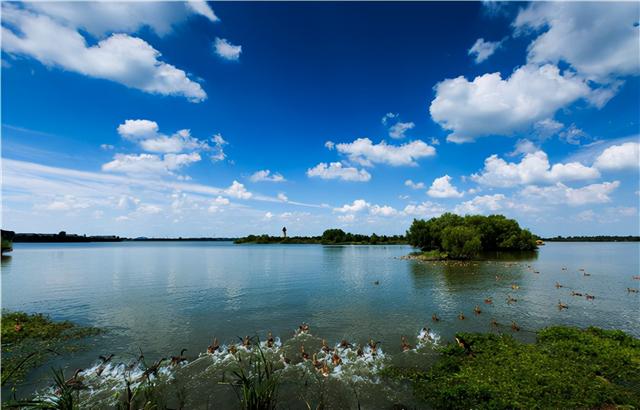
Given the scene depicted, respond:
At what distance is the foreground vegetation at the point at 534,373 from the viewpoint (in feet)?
49.5

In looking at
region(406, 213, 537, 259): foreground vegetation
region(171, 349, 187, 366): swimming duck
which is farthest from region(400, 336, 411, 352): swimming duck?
region(406, 213, 537, 259): foreground vegetation

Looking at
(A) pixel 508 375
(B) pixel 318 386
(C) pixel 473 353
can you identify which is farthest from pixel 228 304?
(A) pixel 508 375

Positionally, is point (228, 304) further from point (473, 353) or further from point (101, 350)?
point (473, 353)

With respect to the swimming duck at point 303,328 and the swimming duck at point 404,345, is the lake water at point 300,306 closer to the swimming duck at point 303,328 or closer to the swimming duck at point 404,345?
the swimming duck at point 404,345

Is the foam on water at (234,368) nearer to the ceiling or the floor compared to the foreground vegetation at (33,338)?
nearer to the floor

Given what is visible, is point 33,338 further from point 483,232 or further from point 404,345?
point 483,232

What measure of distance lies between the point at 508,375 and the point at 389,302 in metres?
22.2

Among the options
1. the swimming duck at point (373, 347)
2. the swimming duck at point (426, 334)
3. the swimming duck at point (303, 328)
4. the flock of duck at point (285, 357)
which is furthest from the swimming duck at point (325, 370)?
the swimming duck at point (426, 334)

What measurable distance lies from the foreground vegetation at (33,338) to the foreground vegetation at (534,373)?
23.6 m

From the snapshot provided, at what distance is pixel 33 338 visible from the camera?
2550 cm

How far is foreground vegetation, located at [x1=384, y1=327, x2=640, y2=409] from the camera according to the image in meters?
15.1

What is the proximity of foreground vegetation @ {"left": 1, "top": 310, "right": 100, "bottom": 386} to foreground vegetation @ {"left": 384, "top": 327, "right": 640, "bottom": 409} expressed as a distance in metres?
23.6

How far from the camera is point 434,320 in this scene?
30.2 meters

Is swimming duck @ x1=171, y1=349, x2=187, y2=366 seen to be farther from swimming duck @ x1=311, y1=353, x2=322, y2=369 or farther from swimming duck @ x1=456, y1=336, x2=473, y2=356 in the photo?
swimming duck @ x1=456, y1=336, x2=473, y2=356
